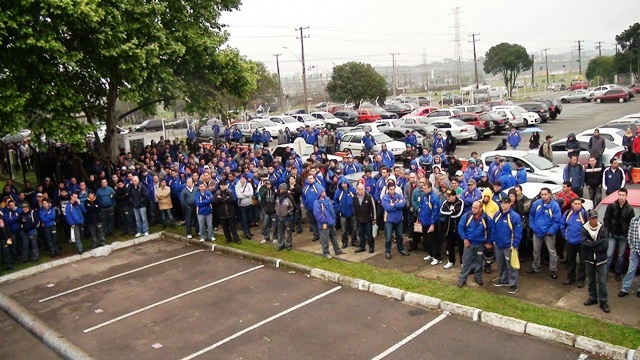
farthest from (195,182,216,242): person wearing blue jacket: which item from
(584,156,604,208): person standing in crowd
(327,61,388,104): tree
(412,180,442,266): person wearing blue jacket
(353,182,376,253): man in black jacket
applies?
(327,61,388,104): tree

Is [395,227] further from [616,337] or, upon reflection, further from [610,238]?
[616,337]

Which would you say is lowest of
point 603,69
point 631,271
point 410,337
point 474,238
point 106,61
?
point 410,337

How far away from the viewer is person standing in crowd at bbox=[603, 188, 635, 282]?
8969 millimetres

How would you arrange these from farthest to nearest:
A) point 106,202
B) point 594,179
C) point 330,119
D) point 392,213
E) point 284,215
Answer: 1. point 330,119
2. point 106,202
3. point 594,179
4. point 284,215
5. point 392,213

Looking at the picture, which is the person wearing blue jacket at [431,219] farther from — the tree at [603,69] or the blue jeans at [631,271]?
the tree at [603,69]

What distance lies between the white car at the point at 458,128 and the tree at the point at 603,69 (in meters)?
49.7

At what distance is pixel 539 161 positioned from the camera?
15.3m

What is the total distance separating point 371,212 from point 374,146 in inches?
481

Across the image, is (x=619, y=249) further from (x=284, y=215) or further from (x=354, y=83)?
(x=354, y=83)

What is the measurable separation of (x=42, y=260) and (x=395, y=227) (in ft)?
29.8

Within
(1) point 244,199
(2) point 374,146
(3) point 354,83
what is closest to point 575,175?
(1) point 244,199

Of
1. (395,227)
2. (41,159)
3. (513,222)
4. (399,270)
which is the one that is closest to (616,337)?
(513,222)

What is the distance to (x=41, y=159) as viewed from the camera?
21203 mm

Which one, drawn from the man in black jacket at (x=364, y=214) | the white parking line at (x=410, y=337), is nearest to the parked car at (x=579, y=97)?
the man in black jacket at (x=364, y=214)
